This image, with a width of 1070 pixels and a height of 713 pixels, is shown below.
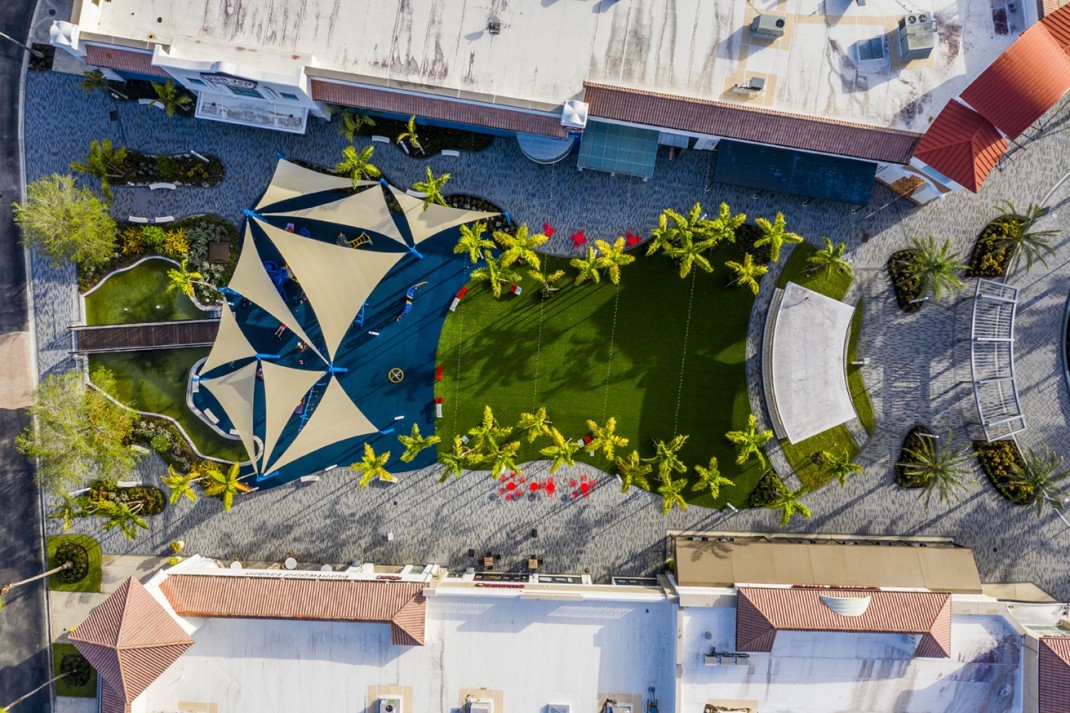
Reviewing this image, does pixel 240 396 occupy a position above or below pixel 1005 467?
above

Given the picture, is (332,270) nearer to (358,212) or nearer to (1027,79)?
(358,212)

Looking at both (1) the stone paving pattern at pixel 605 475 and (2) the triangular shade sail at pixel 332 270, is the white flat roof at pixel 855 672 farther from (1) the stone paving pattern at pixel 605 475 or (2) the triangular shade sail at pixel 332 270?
(2) the triangular shade sail at pixel 332 270

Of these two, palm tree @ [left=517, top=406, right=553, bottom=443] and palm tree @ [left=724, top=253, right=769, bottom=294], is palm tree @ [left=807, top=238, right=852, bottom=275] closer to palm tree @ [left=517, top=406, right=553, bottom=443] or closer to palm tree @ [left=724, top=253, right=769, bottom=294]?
palm tree @ [left=724, top=253, right=769, bottom=294]

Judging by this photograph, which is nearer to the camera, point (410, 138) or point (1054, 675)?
point (1054, 675)

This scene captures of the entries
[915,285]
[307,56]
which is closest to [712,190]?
[915,285]

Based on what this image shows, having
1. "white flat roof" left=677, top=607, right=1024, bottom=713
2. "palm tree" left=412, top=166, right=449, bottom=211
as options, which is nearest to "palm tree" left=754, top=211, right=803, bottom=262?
"palm tree" left=412, top=166, right=449, bottom=211

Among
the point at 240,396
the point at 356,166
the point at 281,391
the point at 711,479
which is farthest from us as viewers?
the point at 240,396

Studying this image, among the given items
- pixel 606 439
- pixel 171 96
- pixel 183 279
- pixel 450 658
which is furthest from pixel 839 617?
pixel 171 96
